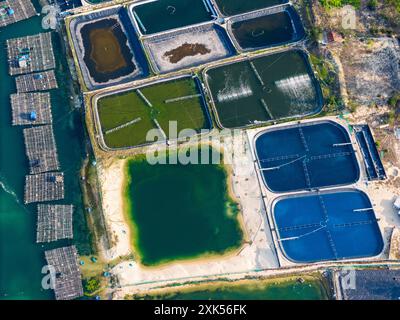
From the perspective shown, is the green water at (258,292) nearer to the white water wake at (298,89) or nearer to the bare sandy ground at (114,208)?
the bare sandy ground at (114,208)

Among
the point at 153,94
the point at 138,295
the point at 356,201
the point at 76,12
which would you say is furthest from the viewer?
the point at 76,12

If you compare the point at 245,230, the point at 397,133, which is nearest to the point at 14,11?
the point at 245,230

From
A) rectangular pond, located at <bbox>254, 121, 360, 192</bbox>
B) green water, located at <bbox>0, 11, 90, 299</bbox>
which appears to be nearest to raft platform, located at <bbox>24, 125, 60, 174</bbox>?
green water, located at <bbox>0, 11, 90, 299</bbox>

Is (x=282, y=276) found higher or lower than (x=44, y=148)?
lower

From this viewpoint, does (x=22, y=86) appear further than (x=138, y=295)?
Yes

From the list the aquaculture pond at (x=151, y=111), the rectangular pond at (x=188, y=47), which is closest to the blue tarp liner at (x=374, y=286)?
the aquaculture pond at (x=151, y=111)

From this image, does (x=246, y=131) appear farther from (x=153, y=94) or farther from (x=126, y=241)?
(x=126, y=241)

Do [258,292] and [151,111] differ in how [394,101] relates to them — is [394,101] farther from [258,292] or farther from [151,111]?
[151,111]

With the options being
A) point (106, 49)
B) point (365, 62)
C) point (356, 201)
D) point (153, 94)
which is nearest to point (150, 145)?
point (153, 94)
